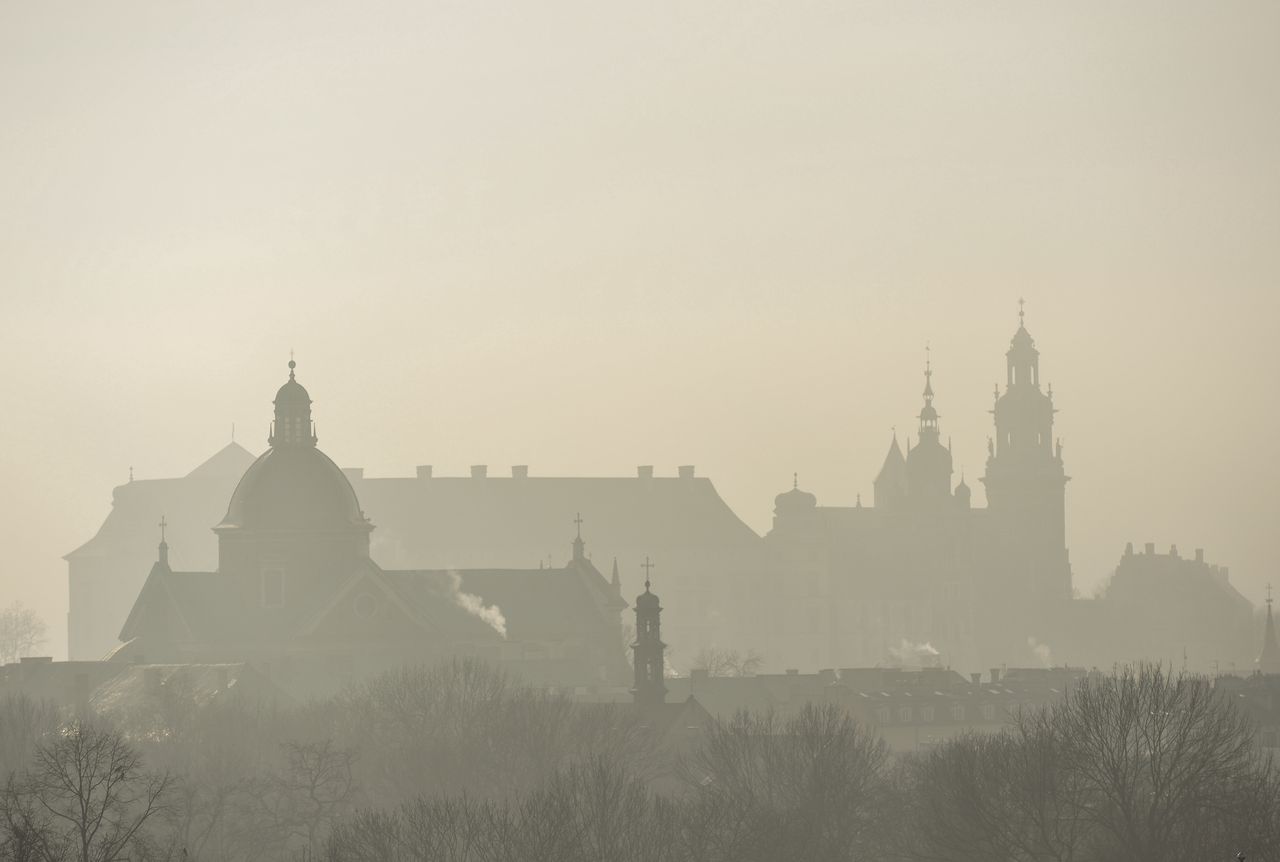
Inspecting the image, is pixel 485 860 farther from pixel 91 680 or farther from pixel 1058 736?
pixel 91 680

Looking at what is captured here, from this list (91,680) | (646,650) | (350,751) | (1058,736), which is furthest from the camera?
(91,680)

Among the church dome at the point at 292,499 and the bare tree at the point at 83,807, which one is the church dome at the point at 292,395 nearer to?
the church dome at the point at 292,499

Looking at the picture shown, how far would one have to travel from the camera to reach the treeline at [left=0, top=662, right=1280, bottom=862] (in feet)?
257

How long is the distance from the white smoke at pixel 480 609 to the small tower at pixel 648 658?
28.9m

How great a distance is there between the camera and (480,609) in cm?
15125

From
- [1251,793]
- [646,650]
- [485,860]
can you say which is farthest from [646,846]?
[646,650]

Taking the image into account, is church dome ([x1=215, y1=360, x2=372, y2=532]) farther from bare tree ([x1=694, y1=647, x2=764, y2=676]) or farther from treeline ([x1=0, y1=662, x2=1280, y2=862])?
bare tree ([x1=694, y1=647, x2=764, y2=676])

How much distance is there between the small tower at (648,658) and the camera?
4646 inches

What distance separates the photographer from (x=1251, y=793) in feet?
269

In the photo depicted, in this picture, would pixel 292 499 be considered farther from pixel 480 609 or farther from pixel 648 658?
pixel 648 658

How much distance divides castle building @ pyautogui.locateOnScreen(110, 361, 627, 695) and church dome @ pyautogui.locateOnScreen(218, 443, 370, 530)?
0.13 feet

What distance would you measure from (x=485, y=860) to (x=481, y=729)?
35.4m

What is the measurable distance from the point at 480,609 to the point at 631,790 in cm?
6522

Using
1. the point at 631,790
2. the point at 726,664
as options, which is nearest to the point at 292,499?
the point at 726,664
